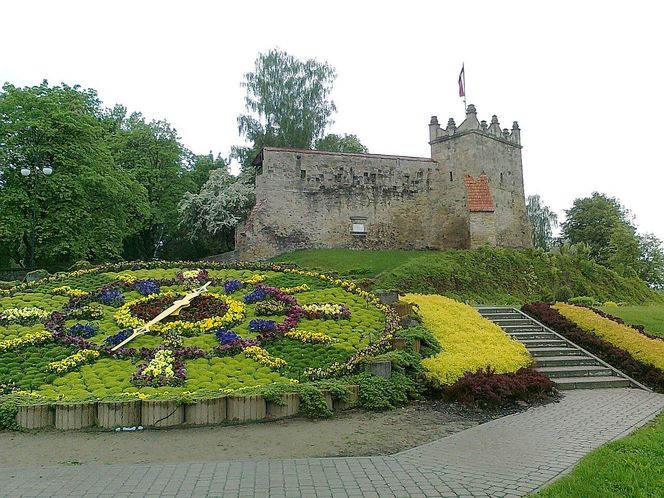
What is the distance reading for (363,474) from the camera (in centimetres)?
597

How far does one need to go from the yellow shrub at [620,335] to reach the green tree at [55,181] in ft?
81.0

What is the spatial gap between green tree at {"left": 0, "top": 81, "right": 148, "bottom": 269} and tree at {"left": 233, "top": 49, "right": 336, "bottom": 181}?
13497 millimetres

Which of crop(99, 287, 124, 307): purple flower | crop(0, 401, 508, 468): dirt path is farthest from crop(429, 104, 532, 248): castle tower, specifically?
crop(0, 401, 508, 468): dirt path

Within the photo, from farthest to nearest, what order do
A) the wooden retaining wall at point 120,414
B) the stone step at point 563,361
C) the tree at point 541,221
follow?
the tree at point 541,221, the stone step at point 563,361, the wooden retaining wall at point 120,414

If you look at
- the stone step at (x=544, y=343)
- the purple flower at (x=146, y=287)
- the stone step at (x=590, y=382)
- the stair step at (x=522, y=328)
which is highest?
the purple flower at (x=146, y=287)

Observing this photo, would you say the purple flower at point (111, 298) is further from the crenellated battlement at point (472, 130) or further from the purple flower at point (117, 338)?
the crenellated battlement at point (472, 130)

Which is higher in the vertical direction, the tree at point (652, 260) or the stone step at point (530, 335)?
the tree at point (652, 260)

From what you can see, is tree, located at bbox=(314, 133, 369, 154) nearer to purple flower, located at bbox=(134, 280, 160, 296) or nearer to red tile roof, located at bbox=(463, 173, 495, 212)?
red tile roof, located at bbox=(463, 173, 495, 212)

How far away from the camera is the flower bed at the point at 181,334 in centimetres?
997

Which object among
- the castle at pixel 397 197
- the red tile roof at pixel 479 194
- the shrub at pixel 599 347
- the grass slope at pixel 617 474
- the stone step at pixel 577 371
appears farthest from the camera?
the castle at pixel 397 197

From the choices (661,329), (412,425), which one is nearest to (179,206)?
(661,329)

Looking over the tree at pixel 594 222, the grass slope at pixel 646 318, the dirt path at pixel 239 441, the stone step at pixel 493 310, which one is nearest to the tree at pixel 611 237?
the tree at pixel 594 222

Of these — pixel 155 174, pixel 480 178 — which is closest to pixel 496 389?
pixel 480 178

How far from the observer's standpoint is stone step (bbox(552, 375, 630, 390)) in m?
11.7
